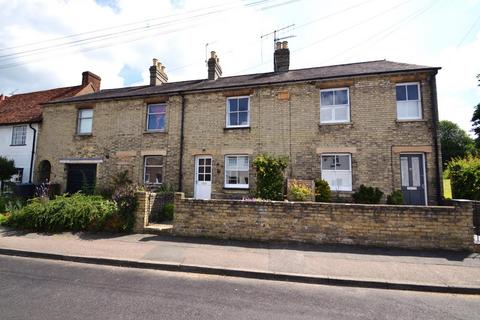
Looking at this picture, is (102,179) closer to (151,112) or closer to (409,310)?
(151,112)

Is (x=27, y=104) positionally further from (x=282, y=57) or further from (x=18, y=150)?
(x=282, y=57)

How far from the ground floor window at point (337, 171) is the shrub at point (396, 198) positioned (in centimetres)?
152

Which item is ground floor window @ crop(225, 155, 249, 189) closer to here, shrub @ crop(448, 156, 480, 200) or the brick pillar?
the brick pillar

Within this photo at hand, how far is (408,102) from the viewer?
11086 millimetres

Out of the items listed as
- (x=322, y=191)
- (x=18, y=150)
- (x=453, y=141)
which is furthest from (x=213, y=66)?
(x=453, y=141)

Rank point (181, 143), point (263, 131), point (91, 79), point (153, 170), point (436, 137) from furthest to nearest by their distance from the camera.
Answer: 1. point (91, 79)
2. point (153, 170)
3. point (181, 143)
4. point (263, 131)
5. point (436, 137)

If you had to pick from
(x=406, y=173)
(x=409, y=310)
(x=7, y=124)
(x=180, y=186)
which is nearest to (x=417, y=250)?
(x=409, y=310)

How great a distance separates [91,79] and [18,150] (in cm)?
711

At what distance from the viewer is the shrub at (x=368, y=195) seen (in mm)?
10461

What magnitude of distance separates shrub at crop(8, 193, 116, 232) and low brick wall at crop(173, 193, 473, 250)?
9.14 feet

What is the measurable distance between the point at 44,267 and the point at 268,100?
34.0 feet

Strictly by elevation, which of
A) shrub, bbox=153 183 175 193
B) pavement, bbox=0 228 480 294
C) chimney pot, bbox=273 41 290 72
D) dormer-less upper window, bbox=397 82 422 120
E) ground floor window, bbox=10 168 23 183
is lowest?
pavement, bbox=0 228 480 294

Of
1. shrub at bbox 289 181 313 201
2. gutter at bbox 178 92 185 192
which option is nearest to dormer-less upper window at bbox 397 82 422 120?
shrub at bbox 289 181 313 201

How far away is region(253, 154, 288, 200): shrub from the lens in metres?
10.6
